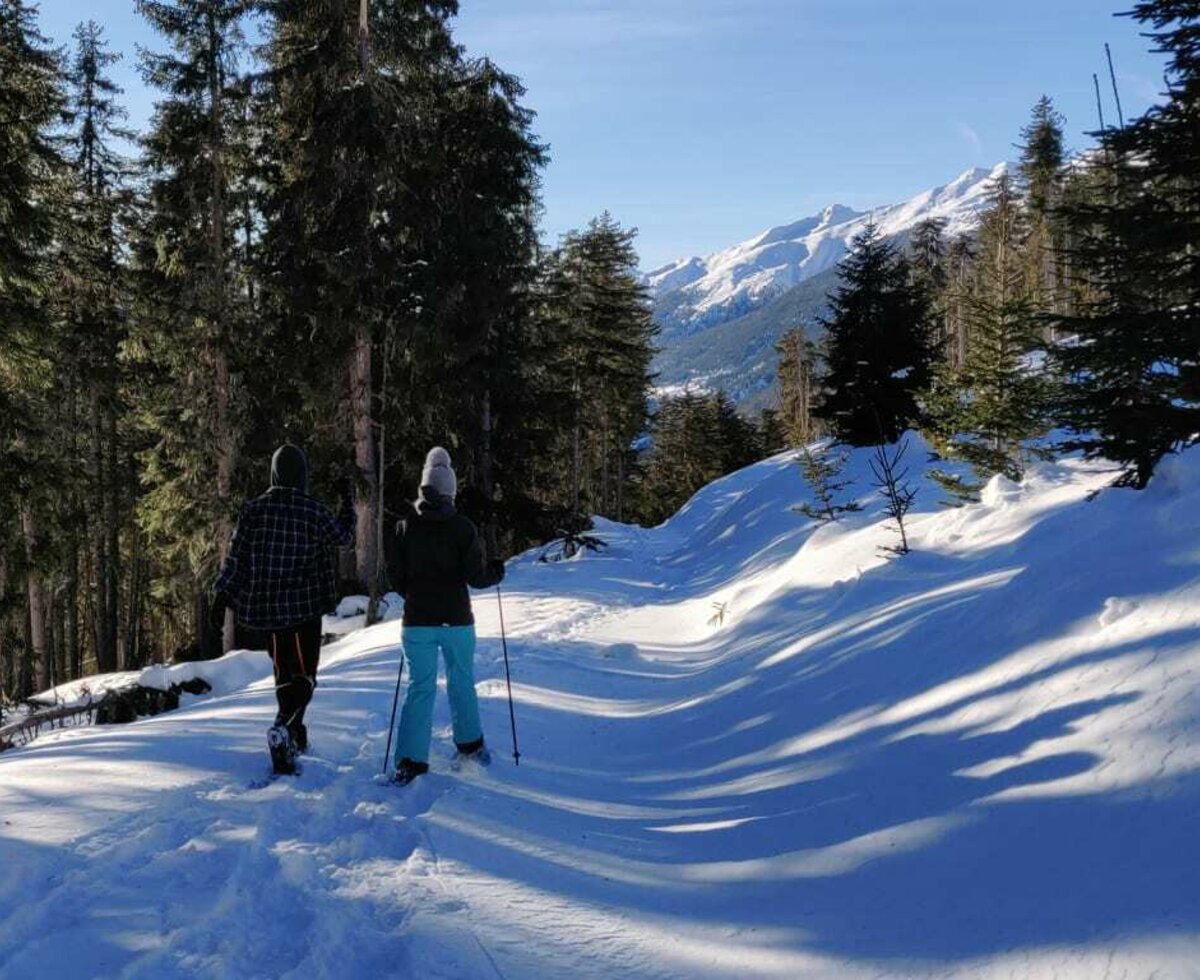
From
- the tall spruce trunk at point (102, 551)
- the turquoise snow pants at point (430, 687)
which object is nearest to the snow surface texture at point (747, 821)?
the turquoise snow pants at point (430, 687)

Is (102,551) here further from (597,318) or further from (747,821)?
(747,821)

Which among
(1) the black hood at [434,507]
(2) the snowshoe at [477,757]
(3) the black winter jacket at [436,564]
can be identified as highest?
(1) the black hood at [434,507]

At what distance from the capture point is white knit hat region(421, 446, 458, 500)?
18.9 feet

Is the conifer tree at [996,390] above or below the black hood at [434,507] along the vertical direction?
above

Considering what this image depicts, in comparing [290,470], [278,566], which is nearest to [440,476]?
[290,470]

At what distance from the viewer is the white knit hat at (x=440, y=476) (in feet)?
18.9

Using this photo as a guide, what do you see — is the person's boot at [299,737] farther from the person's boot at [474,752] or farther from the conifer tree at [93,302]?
the conifer tree at [93,302]

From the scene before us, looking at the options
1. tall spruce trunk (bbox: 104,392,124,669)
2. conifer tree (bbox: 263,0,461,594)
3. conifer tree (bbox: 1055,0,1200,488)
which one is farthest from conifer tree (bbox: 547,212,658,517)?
conifer tree (bbox: 1055,0,1200,488)

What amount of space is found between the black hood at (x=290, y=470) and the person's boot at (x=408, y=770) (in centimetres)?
207

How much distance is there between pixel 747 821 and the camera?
14.9 ft

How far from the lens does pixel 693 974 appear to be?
125 inches

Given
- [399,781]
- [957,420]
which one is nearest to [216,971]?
[399,781]

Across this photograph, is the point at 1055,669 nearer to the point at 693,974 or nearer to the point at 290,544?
the point at 693,974

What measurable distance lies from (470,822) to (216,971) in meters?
1.80
